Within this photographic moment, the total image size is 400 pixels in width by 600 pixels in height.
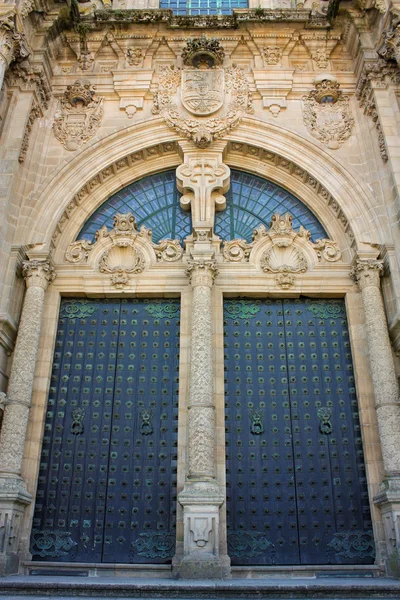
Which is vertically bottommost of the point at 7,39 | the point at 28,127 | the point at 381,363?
the point at 381,363

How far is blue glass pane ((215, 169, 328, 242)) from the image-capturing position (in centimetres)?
1148

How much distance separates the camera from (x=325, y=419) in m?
9.75

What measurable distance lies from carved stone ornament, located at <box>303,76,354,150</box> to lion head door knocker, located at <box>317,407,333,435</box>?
5.43m

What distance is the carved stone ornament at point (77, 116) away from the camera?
11703mm

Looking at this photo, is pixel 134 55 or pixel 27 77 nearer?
pixel 27 77

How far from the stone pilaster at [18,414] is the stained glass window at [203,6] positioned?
313 inches

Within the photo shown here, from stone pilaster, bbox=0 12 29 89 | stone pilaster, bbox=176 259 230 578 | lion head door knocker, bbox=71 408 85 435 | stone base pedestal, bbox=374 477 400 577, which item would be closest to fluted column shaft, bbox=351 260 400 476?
stone base pedestal, bbox=374 477 400 577

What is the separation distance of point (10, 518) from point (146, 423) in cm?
271

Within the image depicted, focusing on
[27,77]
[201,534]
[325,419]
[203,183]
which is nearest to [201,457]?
[201,534]

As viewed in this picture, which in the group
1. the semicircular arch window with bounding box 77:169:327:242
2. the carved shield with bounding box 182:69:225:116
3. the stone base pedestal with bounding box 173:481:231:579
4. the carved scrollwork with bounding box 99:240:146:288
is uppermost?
the carved shield with bounding box 182:69:225:116

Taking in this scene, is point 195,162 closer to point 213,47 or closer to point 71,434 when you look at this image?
point 213,47

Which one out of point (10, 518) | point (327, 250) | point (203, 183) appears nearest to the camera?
point (10, 518)

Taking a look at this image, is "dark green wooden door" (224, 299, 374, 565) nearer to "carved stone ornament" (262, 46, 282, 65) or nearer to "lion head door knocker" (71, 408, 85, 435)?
"lion head door knocker" (71, 408, 85, 435)

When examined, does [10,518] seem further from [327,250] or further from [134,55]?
[134,55]
